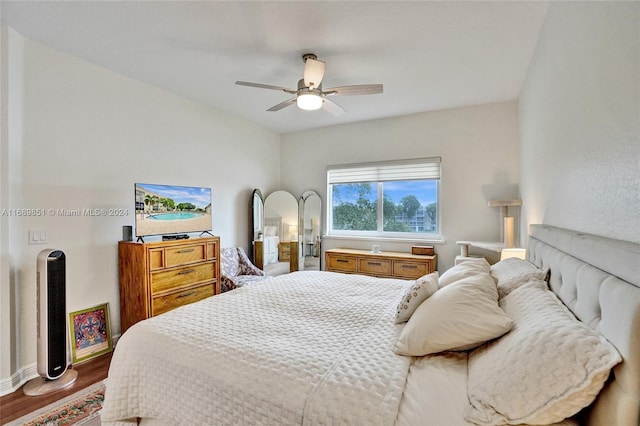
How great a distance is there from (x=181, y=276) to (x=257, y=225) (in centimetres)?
159

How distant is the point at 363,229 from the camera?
456cm

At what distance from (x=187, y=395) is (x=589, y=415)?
1.37 metres

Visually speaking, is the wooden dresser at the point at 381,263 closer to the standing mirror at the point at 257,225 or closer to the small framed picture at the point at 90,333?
the standing mirror at the point at 257,225

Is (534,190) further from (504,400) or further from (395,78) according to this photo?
(504,400)

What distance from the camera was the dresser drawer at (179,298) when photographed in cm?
277

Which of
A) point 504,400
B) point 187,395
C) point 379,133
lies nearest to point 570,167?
point 504,400

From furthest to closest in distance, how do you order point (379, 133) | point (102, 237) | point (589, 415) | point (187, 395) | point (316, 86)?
point (379, 133), point (102, 237), point (316, 86), point (187, 395), point (589, 415)

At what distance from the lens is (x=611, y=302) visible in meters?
0.82

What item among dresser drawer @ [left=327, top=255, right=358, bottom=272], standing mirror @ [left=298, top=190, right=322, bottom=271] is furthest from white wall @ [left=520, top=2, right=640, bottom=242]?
standing mirror @ [left=298, top=190, right=322, bottom=271]

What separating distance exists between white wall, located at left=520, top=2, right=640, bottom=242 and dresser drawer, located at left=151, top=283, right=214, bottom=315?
316 cm

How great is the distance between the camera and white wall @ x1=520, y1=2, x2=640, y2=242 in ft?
3.10

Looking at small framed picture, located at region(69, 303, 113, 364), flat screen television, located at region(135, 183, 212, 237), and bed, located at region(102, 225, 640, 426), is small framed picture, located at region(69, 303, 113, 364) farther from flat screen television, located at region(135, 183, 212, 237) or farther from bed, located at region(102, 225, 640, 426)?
bed, located at region(102, 225, 640, 426)

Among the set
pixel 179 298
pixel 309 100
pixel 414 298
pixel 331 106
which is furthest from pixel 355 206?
pixel 414 298

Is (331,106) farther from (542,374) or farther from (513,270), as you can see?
(542,374)
